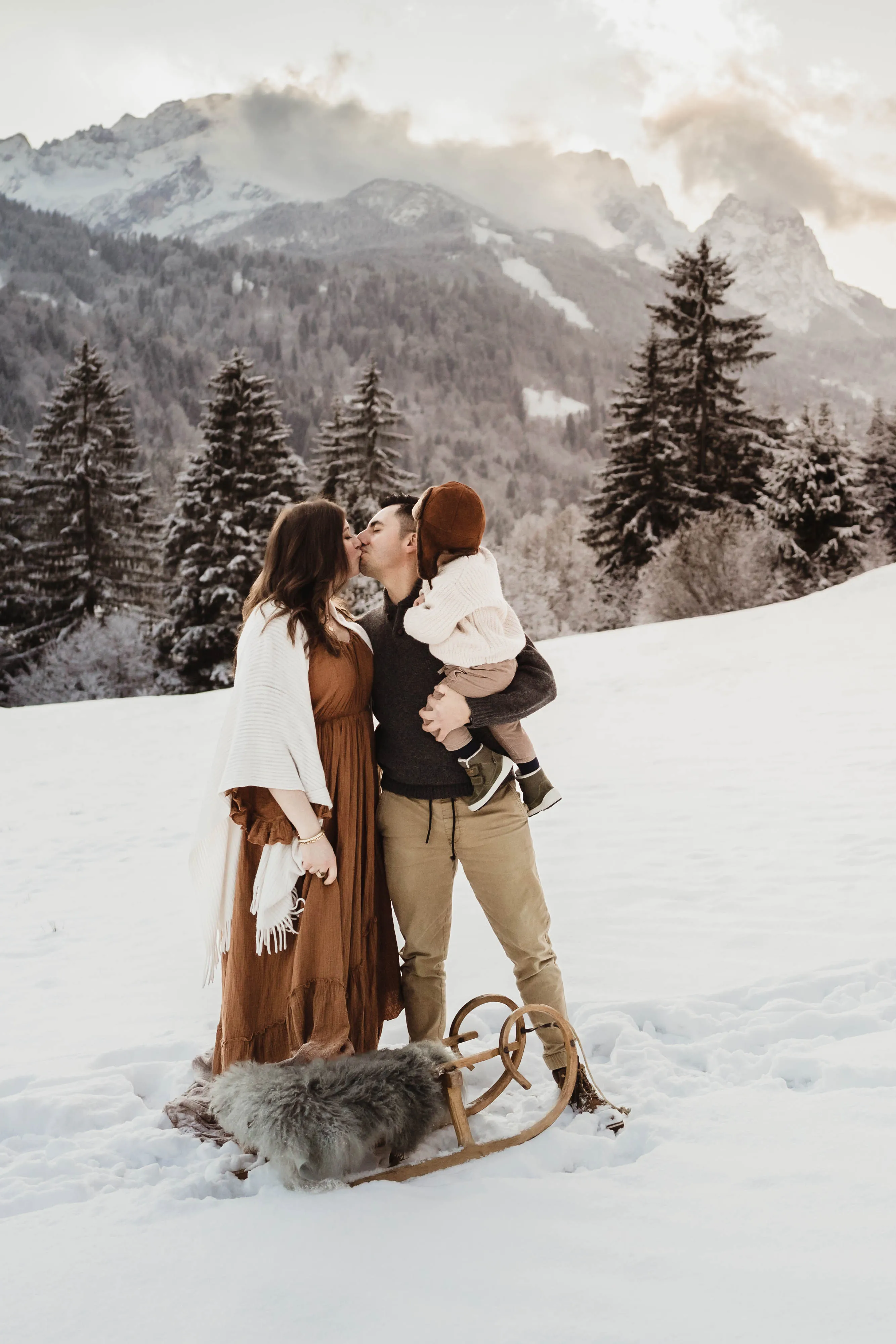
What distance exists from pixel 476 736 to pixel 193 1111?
4.47 feet

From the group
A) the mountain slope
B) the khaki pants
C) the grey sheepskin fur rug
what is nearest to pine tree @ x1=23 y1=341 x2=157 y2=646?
the khaki pants

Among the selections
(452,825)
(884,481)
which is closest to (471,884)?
(452,825)

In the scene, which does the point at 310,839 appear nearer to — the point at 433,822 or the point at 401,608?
the point at 433,822

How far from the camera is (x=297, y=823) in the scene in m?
2.60

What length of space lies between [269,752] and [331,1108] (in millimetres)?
899

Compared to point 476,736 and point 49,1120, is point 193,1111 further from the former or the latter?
point 476,736

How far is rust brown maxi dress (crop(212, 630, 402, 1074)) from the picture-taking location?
2680 millimetres

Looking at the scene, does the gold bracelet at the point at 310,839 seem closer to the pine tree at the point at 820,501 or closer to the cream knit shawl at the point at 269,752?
the cream knit shawl at the point at 269,752

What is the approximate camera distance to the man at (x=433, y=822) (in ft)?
9.03

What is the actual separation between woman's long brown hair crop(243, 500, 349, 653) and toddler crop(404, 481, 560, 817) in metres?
0.24

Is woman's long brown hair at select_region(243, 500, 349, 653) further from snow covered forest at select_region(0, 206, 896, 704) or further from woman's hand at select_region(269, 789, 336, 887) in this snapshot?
snow covered forest at select_region(0, 206, 896, 704)

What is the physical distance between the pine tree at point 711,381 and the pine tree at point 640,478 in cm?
59

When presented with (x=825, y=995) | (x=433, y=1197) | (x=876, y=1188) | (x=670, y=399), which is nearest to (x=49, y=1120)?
(x=433, y=1197)

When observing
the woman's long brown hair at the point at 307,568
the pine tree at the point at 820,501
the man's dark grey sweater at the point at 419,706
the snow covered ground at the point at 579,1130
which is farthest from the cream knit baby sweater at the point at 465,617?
the pine tree at the point at 820,501
